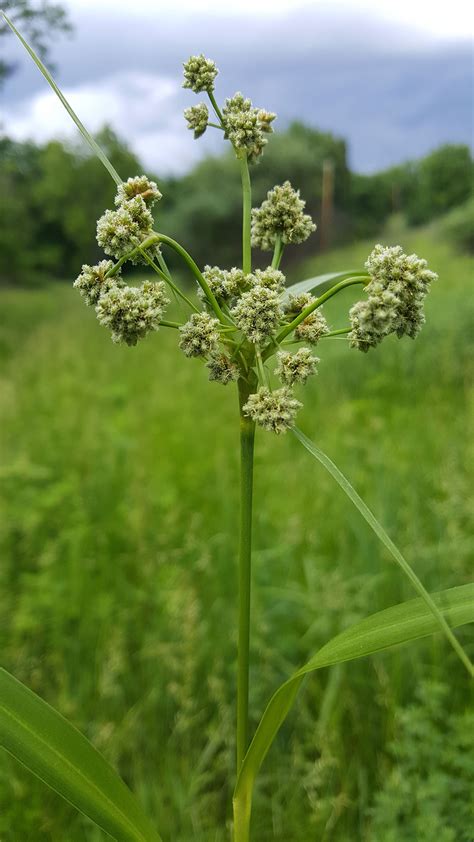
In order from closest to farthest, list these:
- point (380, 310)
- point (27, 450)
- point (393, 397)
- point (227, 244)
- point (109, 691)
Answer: point (380, 310)
point (109, 691)
point (27, 450)
point (393, 397)
point (227, 244)

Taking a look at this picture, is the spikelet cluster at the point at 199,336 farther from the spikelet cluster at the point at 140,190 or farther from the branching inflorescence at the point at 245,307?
the spikelet cluster at the point at 140,190

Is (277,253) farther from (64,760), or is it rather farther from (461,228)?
(461,228)

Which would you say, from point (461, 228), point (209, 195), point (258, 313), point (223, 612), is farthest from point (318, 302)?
point (209, 195)

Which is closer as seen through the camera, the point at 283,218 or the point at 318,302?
the point at 318,302

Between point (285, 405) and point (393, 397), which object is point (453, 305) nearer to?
point (393, 397)

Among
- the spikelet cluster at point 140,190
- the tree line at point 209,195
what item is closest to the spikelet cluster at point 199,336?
the spikelet cluster at point 140,190

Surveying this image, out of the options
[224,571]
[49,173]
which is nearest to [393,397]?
[224,571]
